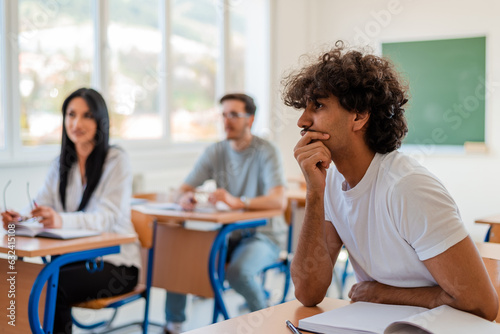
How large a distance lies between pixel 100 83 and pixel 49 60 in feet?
1.48

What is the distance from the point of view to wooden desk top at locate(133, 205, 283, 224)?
291cm

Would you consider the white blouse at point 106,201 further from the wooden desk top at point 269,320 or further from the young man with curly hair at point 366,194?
the wooden desk top at point 269,320

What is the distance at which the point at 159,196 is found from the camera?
3812 millimetres

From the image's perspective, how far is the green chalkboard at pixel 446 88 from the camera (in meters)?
5.71

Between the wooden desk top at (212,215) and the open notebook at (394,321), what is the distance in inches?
65.7

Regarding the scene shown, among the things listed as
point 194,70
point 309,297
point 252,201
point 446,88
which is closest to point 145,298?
point 252,201

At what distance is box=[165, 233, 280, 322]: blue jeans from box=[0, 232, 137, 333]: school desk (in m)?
1.07

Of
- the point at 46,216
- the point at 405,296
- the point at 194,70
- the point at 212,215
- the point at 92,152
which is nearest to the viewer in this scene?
the point at 405,296

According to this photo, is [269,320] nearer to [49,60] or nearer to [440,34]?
[49,60]

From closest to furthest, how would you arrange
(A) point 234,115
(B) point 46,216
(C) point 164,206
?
(B) point 46,216
(C) point 164,206
(A) point 234,115

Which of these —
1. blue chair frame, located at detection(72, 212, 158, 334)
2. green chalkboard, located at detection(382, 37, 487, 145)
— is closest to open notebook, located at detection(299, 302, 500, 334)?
blue chair frame, located at detection(72, 212, 158, 334)

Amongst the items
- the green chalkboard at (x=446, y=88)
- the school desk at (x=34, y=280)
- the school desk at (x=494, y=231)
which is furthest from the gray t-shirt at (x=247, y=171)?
the green chalkboard at (x=446, y=88)

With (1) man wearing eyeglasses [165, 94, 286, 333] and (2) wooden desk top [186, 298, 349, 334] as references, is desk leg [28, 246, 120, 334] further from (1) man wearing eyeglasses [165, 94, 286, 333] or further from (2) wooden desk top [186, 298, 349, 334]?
(1) man wearing eyeglasses [165, 94, 286, 333]

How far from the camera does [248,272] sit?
3076 mm
